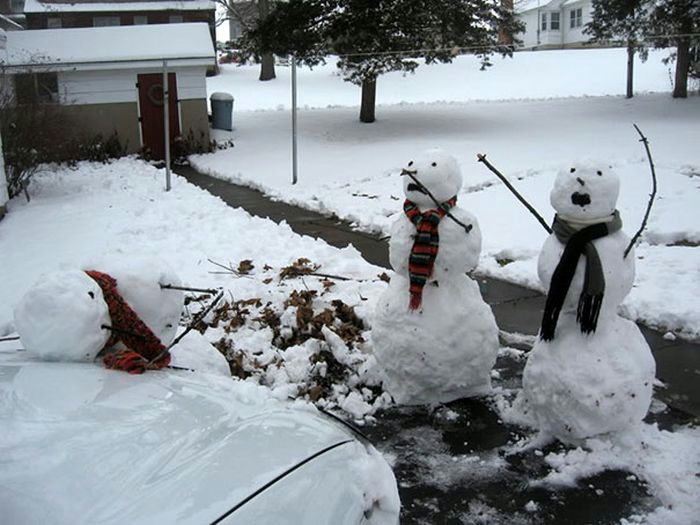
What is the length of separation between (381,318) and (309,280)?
245 centimetres

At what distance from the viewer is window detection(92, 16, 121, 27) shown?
40.5m

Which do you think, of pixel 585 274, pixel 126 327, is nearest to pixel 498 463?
pixel 585 274

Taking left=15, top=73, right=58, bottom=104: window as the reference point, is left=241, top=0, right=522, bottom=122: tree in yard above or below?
above

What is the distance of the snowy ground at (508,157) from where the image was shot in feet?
24.0

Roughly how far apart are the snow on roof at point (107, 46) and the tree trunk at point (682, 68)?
13603 mm

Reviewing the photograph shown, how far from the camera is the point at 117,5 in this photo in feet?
131

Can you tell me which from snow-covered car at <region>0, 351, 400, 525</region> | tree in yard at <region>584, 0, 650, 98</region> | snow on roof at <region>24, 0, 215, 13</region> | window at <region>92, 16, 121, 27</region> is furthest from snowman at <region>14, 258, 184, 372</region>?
window at <region>92, 16, 121, 27</region>

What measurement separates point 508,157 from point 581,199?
10229 mm

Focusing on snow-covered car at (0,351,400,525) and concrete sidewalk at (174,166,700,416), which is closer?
snow-covered car at (0,351,400,525)

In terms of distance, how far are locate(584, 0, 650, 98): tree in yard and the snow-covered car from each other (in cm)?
1982

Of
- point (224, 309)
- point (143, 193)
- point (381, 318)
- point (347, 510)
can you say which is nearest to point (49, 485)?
point (347, 510)

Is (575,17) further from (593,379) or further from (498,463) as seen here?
(498,463)

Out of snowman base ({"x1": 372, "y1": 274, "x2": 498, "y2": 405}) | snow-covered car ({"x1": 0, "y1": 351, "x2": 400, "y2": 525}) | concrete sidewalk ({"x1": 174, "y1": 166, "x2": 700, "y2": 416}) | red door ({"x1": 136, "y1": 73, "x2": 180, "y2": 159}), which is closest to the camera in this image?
snow-covered car ({"x1": 0, "y1": 351, "x2": 400, "y2": 525})

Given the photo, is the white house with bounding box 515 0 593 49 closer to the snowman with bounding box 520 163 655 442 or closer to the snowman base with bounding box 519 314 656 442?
the snowman with bounding box 520 163 655 442
